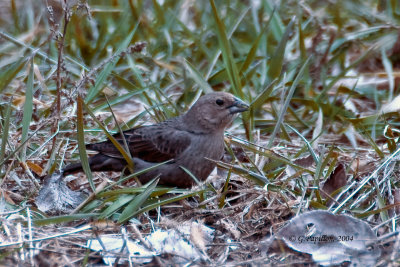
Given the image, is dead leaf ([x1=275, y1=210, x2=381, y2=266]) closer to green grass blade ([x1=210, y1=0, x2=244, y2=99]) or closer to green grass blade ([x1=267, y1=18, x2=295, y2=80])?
green grass blade ([x1=210, y1=0, x2=244, y2=99])

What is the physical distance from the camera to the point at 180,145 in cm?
432

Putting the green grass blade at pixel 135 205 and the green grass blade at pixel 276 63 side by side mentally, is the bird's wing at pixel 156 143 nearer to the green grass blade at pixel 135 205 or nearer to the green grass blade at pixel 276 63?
the green grass blade at pixel 135 205

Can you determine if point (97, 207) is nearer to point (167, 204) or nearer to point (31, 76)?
point (167, 204)

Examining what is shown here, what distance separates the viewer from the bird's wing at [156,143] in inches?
170

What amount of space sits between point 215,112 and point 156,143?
0.45 meters

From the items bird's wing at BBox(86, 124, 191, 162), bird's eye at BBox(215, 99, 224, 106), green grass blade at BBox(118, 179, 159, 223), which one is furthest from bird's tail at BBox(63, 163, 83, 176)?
bird's eye at BBox(215, 99, 224, 106)

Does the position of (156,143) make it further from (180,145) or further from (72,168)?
(72,168)

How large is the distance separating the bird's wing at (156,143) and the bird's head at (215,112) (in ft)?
0.42

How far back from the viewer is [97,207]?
365cm

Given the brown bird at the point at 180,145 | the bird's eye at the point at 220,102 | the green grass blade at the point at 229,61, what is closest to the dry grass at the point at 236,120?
the green grass blade at the point at 229,61

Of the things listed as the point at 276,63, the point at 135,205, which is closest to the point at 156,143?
the point at 135,205

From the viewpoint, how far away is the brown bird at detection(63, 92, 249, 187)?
421 centimetres

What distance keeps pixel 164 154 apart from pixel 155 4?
2.36 m

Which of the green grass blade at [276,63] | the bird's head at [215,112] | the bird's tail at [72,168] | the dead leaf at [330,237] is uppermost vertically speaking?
the green grass blade at [276,63]
